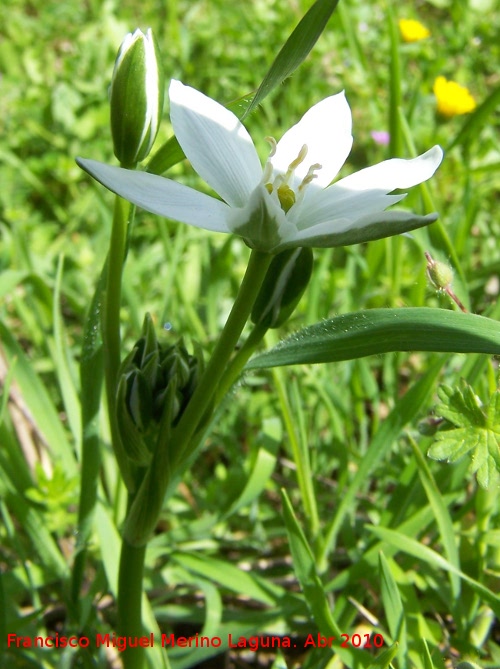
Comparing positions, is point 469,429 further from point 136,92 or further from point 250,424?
point 250,424

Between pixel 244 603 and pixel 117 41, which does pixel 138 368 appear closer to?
pixel 244 603

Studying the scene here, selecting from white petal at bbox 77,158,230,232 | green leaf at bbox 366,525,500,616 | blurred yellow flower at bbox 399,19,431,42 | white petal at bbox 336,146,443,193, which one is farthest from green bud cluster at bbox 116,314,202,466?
blurred yellow flower at bbox 399,19,431,42

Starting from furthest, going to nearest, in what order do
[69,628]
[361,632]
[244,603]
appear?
[244,603], [361,632], [69,628]

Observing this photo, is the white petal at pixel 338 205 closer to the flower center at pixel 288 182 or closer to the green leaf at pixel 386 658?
the flower center at pixel 288 182

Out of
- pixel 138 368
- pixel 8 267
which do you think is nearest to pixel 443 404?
pixel 138 368

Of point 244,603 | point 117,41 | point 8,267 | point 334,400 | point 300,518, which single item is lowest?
point 244,603

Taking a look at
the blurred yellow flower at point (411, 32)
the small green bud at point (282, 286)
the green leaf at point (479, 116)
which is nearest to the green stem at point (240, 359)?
the small green bud at point (282, 286)
